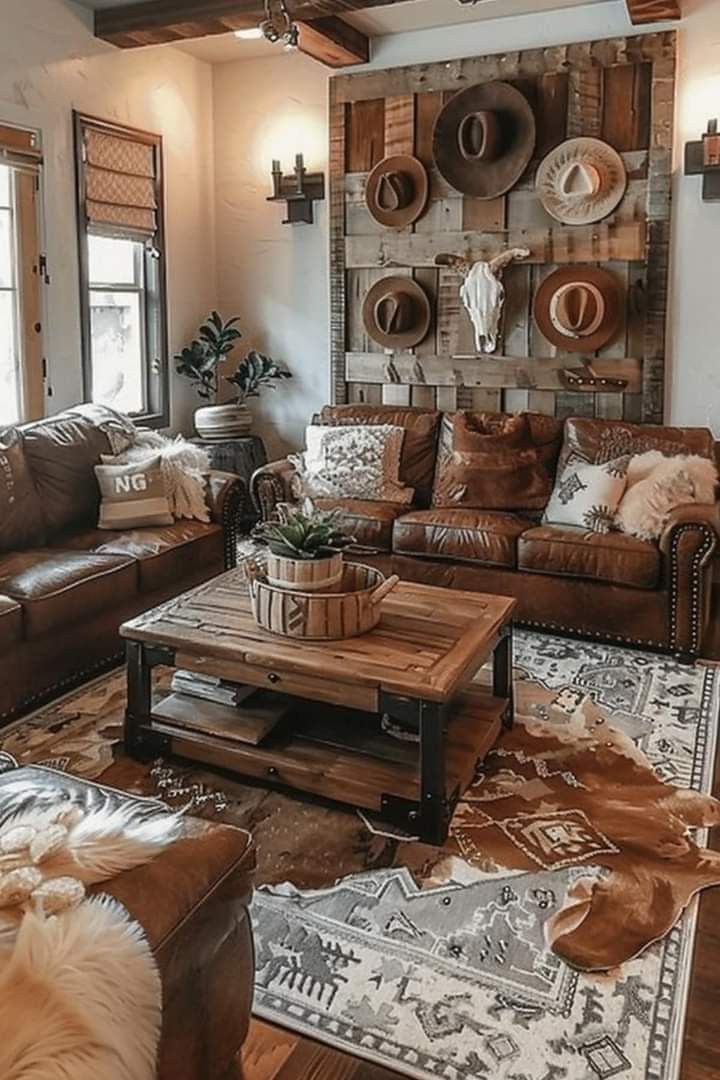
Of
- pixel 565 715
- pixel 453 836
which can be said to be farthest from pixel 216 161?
pixel 453 836

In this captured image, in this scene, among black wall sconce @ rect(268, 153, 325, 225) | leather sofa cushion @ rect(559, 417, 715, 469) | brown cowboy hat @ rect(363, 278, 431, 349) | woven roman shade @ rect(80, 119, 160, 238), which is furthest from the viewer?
black wall sconce @ rect(268, 153, 325, 225)

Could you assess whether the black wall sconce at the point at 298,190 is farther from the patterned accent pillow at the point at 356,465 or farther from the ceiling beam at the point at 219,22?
the patterned accent pillow at the point at 356,465

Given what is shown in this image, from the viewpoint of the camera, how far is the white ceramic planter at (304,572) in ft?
9.06

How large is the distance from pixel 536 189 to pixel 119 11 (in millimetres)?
2245

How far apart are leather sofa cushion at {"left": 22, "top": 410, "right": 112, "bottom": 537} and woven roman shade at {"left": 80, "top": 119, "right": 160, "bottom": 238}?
4.30 ft

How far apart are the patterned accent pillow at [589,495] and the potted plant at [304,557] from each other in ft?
5.31

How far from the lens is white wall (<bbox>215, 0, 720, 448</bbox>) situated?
450cm

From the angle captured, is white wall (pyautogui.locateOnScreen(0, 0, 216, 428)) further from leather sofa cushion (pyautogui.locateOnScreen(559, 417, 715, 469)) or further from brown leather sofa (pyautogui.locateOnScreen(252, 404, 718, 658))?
leather sofa cushion (pyautogui.locateOnScreen(559, 417, 715, 469))

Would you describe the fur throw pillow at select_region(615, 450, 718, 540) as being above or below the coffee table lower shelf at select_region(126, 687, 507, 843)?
above

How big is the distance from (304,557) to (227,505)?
1.63m

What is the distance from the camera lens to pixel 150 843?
1.57 metres

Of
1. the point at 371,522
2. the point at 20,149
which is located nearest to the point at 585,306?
the point at 371,522

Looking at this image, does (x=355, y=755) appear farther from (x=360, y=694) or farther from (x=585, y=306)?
(x=585, y=306)

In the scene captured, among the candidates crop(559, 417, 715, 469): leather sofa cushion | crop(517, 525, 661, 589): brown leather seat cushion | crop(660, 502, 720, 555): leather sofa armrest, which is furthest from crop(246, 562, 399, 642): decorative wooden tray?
crop(559, 417, 715, 469): leather sofa cushion
